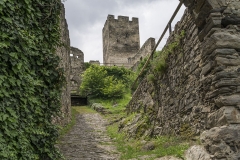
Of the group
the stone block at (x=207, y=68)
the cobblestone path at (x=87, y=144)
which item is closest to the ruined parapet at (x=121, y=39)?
the cobblestone path at (x=87, y=144)

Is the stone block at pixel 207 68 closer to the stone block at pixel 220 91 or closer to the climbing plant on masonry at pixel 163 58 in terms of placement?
the stone block at pixel 220 91

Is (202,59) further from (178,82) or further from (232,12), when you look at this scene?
(178,82)

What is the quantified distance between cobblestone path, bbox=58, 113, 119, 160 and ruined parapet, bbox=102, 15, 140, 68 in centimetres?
2485

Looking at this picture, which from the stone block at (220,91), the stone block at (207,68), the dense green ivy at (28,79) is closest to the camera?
the dense green ivy at (28,79)

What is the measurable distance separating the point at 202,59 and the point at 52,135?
3230 millimetres

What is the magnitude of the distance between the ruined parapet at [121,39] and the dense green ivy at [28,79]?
3179 cm

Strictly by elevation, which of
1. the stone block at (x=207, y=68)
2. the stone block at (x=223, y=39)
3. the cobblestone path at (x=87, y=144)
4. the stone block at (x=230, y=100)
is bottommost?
the cobblestone path at (x=87, y=144)

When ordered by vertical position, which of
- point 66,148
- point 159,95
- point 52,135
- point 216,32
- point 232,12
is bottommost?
point 66,148

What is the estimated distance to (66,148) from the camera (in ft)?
26.6

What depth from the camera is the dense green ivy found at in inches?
157

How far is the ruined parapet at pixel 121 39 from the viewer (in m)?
37.8

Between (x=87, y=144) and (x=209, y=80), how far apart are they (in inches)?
197

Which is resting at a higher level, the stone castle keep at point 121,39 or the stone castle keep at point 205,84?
the stone castle keep at point 121,39

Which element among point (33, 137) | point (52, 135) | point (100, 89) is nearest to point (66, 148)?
point (52, 135)
